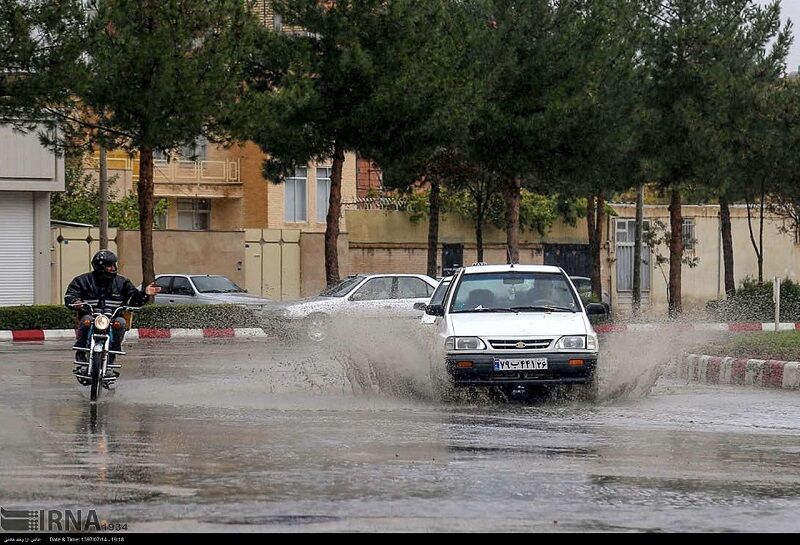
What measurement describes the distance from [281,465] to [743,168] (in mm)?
34865

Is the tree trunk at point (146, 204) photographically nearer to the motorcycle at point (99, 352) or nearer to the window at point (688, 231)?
the motorcycle at point (99, 352)

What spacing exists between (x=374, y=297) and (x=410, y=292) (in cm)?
83

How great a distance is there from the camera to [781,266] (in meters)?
62.8

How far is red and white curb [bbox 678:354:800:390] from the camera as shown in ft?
66.9

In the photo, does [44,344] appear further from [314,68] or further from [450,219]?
[450,219]

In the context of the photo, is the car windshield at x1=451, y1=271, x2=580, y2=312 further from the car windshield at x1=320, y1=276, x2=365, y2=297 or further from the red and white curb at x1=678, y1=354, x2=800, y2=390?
the car windshield at x1=320, y1=276, x2=365, y2=297

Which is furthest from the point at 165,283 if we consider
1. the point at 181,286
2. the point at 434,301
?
the point at 434,301

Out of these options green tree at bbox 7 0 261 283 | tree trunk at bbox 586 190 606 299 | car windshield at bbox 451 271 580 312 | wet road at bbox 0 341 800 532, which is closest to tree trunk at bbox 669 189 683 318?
tree trunk at bbox 586 190 606 299

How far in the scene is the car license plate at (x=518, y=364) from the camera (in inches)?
643

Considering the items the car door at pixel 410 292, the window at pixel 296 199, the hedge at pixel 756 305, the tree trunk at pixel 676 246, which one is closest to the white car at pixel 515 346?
the car door at pixel 410 292

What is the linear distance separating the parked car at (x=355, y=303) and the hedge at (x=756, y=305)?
912 cm

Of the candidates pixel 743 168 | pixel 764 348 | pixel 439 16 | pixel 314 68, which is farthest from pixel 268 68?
pixel 764 348

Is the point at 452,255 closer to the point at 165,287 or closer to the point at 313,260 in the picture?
the point at 313,260

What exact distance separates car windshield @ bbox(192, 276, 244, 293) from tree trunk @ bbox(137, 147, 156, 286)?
5.22 meters
